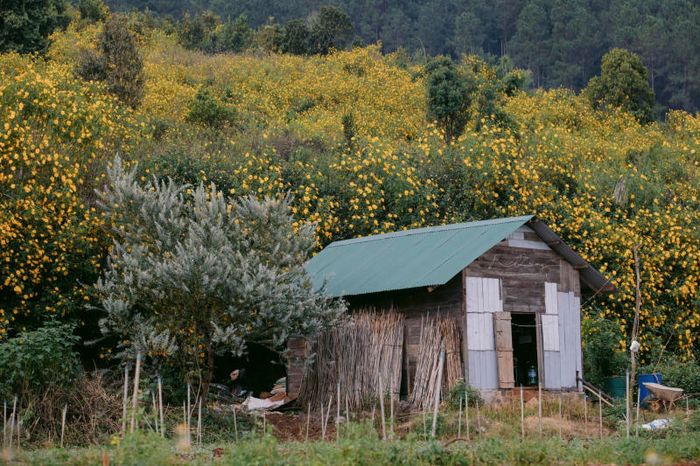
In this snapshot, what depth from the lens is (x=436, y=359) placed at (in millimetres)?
20375

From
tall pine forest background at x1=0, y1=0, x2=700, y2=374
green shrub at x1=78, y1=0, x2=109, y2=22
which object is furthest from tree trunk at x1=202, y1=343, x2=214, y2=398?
green shrub at x1=78, y1=0, x2=109, y2=22

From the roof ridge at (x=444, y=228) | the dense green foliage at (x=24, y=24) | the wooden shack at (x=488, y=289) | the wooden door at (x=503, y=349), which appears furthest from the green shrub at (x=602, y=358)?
the dense green foliage at (x=24, y=24)

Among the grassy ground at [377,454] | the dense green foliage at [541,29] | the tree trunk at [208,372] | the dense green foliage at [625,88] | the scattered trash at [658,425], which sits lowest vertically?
the scattered trash at [658,425]

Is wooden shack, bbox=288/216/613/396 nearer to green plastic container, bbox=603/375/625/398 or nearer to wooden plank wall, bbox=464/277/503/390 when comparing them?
wooden plank wall, bbox=464/277/503/390

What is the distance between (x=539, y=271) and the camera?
21.9 m

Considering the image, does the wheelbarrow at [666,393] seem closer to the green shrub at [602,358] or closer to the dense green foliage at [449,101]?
the green shrub at [602,358]

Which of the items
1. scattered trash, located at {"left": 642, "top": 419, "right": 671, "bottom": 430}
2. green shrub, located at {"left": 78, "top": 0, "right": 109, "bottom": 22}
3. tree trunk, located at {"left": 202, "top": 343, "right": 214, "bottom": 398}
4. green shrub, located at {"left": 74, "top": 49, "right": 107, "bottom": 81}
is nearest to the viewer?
scattered trash, located at {"left": 642, "top": 419, "right": 671, "bottom": 430}

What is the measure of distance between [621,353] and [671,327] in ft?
14.7

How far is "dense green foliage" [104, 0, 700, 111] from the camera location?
76.8 metres

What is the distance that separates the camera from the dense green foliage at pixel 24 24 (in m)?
40.9

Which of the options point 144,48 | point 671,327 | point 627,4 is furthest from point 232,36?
point 671,327

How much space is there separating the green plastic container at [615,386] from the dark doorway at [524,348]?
158 centimetres

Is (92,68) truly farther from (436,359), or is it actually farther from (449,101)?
(436,359)

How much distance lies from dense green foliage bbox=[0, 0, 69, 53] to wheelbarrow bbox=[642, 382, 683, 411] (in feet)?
94.6
